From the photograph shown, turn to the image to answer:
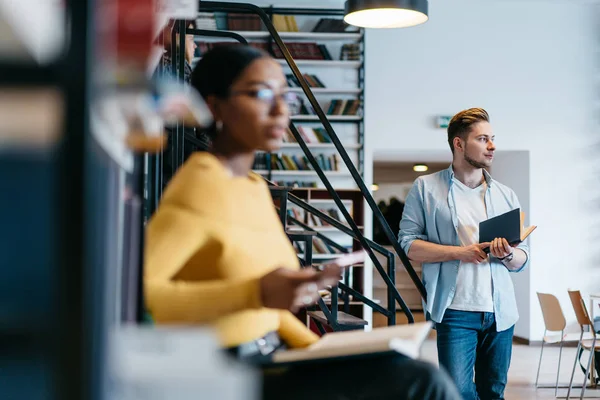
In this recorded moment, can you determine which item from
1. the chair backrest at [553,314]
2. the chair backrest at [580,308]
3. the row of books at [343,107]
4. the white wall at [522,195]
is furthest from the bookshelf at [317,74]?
the chair backrest at [580,308]

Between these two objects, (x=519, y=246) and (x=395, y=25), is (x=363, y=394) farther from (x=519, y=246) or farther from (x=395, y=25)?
(x=395, y=25)

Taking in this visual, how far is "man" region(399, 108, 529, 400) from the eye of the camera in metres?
3.02

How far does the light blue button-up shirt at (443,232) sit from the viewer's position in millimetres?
3064

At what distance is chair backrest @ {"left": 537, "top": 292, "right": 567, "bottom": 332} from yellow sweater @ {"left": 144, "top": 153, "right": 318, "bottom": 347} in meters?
5.14

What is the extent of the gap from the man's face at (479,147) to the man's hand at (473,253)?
0.35 m

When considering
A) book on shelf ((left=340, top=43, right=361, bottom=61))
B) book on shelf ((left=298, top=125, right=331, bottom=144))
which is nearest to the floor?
book on shelf ((left=298, top=125, right=331, bottom=144))

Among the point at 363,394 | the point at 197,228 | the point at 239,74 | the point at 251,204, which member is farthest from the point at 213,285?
the point at 239,74

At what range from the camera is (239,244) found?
1.20 meters

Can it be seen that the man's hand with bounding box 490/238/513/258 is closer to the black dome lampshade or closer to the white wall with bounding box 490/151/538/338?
the black dome lampshade

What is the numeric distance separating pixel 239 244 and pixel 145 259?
150mm

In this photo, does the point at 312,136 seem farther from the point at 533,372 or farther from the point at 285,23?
the point at 533,372

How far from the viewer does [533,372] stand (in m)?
6.78

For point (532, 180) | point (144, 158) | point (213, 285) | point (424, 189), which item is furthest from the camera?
point (532, 180)

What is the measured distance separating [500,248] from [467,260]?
165 millimetres
